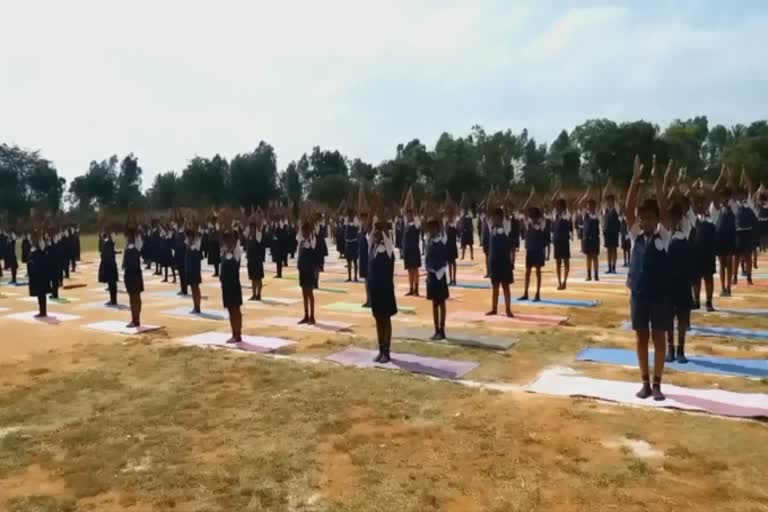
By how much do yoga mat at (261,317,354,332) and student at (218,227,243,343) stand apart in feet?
4.30

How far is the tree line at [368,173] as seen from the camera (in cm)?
5231

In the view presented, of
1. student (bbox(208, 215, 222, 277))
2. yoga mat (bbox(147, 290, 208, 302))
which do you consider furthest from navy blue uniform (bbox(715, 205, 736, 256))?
student (bbox(208, 215, 222, 277))

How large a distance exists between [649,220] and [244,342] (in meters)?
6.19

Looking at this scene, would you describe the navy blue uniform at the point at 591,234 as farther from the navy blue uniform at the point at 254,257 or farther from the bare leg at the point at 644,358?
the bare leg at the point at 644,358

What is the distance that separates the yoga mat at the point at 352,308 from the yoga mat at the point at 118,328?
3458 millimetres

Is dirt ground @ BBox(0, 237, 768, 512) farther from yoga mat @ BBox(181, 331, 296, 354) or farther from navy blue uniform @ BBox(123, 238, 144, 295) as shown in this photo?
navy blue uniform @ BBox(123, 238, 144, 295)

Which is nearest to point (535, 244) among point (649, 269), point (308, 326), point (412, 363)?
point (308, 326)

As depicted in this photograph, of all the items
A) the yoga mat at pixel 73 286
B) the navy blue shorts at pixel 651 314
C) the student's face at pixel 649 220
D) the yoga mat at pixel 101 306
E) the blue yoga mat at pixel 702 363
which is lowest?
the blue yoga mat at pixel 702 363

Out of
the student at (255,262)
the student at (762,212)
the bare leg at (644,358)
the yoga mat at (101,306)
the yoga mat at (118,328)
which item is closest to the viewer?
the bare leg at (644,358)

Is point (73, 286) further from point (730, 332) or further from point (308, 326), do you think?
point (730, 332)

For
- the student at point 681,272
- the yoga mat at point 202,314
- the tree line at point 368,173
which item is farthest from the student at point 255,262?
the tree line at point 368,173

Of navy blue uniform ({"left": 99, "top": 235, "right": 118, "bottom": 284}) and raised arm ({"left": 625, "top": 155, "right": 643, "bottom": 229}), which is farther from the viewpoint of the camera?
navy blue uniform ({"left": 99, "top": 235, "right": 118, "bottom": 284})

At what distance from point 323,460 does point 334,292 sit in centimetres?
1041

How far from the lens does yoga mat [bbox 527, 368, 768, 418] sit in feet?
20.1
